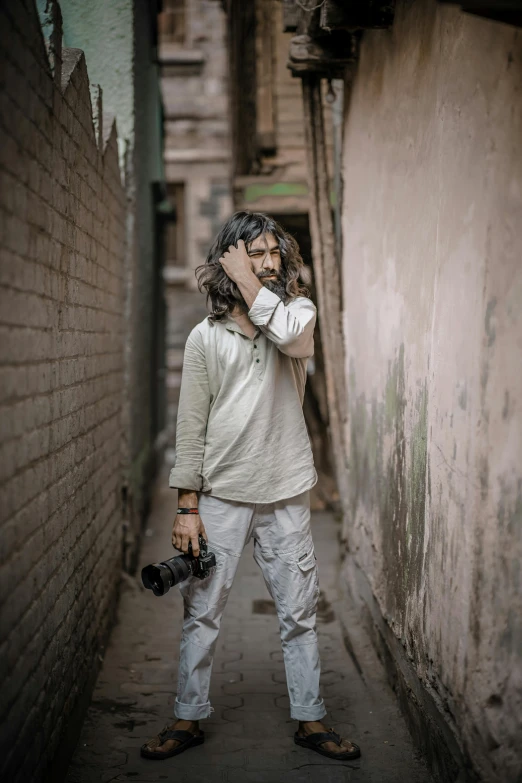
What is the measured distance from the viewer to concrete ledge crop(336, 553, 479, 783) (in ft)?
8.93

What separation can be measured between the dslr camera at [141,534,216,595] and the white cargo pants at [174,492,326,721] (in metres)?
0.07

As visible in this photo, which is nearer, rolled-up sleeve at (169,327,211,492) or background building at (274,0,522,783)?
background building at (274,0,522,783)

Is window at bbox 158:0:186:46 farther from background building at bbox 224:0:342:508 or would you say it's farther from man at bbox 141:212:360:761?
man at bbox 141:212:360:761

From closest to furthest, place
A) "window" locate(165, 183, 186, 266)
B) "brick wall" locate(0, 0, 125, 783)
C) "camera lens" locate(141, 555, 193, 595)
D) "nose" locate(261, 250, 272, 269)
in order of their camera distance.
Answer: "brick wall" locate(0, 0, 125, 783) → "camera lens" locate(141, 555, 193, 595) → "nose" locate(261, 250, 272, 269) → "window" locate(165, 183, 186, 266)

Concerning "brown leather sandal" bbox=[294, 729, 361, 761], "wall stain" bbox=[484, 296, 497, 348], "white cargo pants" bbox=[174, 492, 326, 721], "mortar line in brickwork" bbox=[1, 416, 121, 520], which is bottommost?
"brown leather sandal" bbox=[294, 729, 361, 761]

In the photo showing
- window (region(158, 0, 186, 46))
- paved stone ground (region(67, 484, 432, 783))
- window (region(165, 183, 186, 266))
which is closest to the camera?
paved stone ground (region(67, 484, 432, 783))

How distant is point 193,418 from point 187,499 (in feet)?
1.06

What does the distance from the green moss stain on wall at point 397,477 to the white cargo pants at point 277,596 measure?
46 centimetres

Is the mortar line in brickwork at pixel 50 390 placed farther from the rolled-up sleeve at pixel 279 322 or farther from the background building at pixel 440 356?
the background building at pixel 440 356

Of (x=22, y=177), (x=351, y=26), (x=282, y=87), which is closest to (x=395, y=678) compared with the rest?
(x=22, y=177)

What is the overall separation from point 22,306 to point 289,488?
4.38 ft

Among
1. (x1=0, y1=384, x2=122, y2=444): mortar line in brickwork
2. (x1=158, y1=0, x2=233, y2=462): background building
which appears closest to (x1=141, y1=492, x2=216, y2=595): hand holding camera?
(x1=0, y1=384, x2=122, y2=444): mortar line in brickwork

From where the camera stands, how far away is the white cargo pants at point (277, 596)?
3232mm

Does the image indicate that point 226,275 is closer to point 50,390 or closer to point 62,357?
point 62,357
